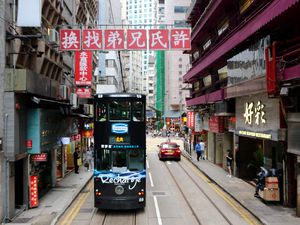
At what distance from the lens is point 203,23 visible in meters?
34.7

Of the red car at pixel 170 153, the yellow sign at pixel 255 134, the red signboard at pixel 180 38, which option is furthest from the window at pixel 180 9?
the red signboard at pixel 180 38

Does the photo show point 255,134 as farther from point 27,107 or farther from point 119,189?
point 27,107

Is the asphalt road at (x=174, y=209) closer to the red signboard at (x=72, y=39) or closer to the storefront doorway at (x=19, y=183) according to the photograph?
the storefront doorway at (x=19, y=183)

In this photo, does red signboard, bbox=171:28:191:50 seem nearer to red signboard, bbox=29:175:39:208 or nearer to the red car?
red signboard, bbox=29:175:39:208

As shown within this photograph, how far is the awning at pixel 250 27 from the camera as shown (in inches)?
559

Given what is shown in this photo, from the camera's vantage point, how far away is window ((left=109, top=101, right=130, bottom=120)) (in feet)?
52.3

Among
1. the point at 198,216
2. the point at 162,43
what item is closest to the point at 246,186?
the point at 198,216

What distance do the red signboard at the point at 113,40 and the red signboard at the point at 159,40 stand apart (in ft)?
4.26

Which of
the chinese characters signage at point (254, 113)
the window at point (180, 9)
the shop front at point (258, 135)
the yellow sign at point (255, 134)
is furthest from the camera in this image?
the window at point (180, 9)

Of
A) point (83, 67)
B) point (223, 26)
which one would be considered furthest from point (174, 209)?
point (223, 26)

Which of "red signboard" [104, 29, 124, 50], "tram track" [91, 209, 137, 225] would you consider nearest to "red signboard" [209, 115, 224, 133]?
"red signboard" [104, 29, 124, 50]

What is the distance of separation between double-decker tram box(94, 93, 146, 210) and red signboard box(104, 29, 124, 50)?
3826 millimetres

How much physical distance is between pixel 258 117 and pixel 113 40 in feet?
23.2

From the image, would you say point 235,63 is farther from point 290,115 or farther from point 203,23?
point 203,23
